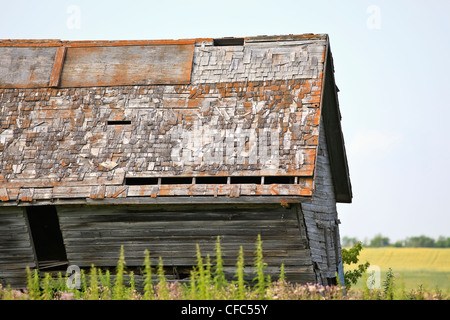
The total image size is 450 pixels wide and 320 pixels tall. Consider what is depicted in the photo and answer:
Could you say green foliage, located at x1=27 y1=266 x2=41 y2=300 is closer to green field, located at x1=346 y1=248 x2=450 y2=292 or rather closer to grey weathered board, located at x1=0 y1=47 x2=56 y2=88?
grey weathered board, located at x1=0 y1=47 x2=56 y2=88

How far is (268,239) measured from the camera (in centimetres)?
1451

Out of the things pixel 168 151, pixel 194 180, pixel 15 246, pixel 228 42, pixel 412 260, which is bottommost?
pixel 412 260

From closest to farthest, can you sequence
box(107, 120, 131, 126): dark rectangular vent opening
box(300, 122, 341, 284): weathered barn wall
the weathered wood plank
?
1. box(300, 122, 341, 284): weathered barn wall
2. box(107, 120, 131, 126): dark rectangular vent opening
3. the weathered wood plank

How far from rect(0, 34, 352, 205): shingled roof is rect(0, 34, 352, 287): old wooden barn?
0.03 metres

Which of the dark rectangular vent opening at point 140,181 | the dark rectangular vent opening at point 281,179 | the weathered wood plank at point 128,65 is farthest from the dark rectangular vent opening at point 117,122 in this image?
the dark rectangular vent opening at point 281,179

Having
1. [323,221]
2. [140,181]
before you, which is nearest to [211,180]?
[140,181]

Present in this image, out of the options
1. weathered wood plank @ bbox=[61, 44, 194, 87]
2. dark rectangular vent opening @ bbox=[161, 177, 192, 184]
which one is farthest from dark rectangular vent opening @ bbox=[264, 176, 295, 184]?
weathered wood plank @ bbox=[61, 44, 194, 87]

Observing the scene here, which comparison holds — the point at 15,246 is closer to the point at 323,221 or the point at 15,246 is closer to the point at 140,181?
the point at 140,181

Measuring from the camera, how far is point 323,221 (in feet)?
56.1

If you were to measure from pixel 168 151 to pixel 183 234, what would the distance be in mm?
1736

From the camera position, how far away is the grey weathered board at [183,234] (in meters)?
14.4

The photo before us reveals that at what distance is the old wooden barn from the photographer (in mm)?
14383

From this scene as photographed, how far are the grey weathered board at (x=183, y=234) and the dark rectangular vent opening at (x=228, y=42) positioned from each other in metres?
4.55
